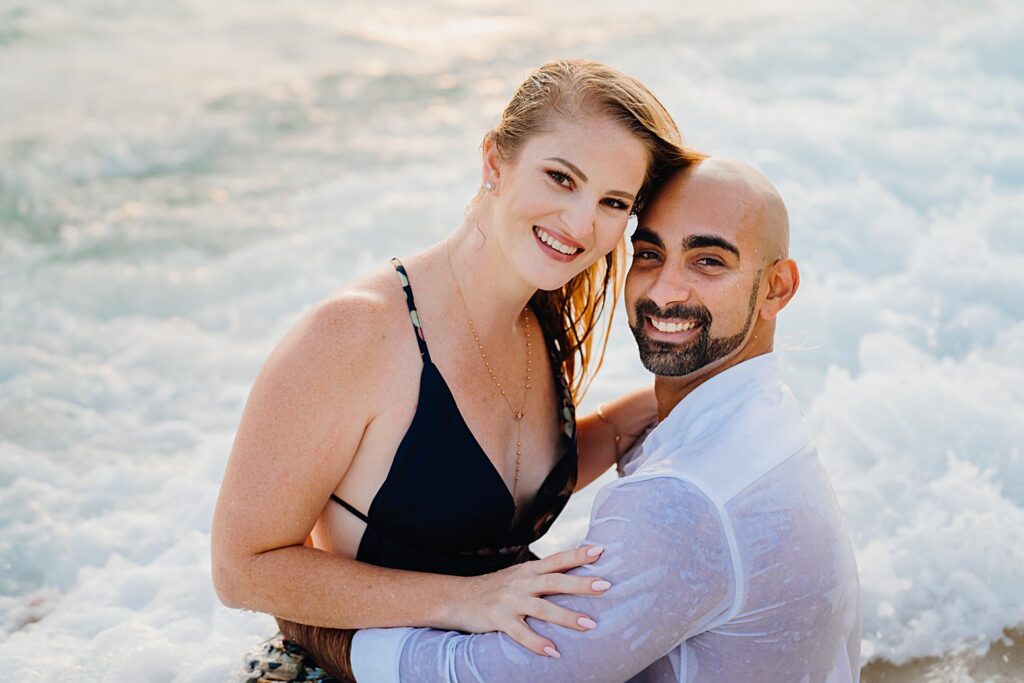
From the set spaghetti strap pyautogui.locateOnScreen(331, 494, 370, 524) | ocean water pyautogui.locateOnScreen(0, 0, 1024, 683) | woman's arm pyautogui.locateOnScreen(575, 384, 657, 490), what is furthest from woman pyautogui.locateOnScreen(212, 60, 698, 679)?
ocean water pyautogui.locateOnScreen(0, 0, 1024, 683)

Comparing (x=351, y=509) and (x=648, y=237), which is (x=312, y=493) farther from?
(x=648, y=237)

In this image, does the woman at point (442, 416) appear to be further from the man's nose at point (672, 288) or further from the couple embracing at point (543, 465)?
the man's nose at point (672, 288)

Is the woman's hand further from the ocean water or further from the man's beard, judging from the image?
the ocean water

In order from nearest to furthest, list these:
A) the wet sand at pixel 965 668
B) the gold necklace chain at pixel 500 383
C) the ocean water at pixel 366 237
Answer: the gold necklace chain at pixel 500 383 → the wet sand at pixel 965 668 → the ocean water at pixel 366 237

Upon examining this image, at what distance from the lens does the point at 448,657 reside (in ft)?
8.68

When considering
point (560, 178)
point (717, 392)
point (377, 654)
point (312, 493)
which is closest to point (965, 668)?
point (717, 392)

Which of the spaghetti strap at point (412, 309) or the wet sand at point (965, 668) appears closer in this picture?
the spaghetti strap at point (412, 309)

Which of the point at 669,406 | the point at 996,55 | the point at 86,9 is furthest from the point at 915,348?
the point at 86,9

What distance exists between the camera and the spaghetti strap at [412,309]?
3020 millimetres

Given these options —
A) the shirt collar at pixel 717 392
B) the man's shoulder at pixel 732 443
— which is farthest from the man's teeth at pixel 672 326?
the man's shoulder at pixel 732 443

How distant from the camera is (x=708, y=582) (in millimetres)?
2496

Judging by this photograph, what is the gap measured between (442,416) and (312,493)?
41 centimetres

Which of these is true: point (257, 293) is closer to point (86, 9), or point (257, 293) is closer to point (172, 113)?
point (172, 113)

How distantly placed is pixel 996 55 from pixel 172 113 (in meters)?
7.86
